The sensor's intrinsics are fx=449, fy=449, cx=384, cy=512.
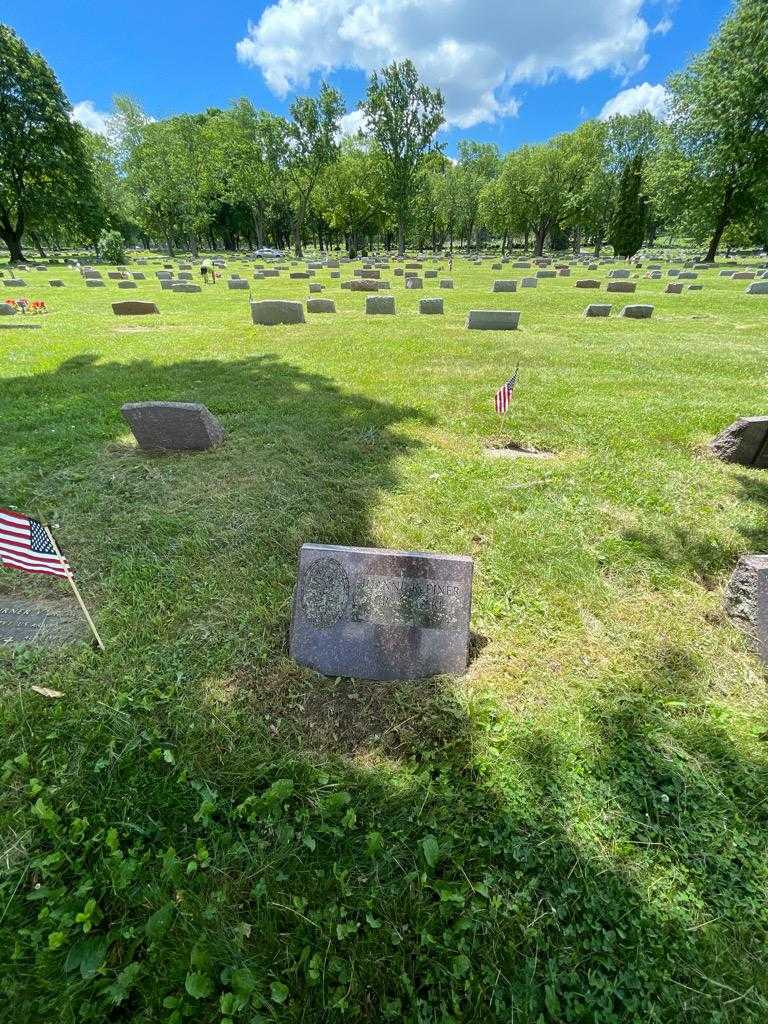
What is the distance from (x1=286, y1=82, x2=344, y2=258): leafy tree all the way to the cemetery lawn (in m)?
50.3

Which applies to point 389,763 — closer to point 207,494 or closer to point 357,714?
point 357,714

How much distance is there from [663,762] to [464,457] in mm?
3410

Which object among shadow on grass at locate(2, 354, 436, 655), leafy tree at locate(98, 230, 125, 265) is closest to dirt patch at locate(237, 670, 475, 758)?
shadow on grass at locate(2, 354, 436, 655)

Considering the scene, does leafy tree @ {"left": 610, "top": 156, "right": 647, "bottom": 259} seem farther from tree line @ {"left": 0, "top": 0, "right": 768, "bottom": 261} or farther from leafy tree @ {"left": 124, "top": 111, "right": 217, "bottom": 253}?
leafy tree @ {"left": 124, "top": 111, "right": 217, "bottom": 253}

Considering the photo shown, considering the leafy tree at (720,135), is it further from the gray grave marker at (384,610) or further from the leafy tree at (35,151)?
the leafy tree at (35,151)

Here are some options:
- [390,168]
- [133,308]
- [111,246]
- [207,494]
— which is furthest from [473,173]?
[207,494]

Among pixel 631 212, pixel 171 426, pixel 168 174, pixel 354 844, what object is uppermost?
pixel 168 174

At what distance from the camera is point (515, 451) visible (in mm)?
5230

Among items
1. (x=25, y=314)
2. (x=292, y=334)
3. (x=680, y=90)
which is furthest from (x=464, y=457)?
(x=680, y=90)

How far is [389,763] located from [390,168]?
52.3m

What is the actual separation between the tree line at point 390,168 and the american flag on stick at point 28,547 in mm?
43722

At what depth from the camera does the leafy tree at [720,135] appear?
1091 inches

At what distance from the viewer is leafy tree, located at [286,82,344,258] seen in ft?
134

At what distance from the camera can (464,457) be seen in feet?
16.4
